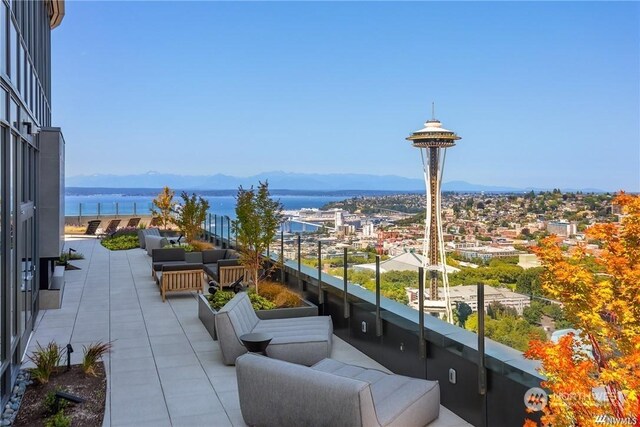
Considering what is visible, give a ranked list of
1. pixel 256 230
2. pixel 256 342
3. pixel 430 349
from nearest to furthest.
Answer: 1. pixel 430 349
2. pixel 256 342
3. pixel 256 230

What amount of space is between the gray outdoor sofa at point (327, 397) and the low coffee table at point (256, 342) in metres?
1.08

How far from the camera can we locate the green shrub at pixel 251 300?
8328 millimetres

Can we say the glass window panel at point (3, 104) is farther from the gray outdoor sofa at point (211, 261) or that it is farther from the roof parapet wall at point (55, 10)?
the roof parapet wall at point (55, 10)

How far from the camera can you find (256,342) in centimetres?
584

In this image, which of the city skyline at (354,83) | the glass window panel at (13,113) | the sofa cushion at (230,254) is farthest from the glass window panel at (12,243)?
the city skyline at (354,83)

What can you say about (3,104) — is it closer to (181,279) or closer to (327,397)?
(327,397)

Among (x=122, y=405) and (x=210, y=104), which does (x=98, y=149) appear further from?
(x=122, y=405)

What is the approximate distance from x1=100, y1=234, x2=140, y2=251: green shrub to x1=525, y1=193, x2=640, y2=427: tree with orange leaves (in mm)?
18389

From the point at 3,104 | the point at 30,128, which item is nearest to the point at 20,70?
the point at 30,128

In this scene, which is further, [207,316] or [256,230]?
[256,230]

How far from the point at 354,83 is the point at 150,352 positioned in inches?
3470
